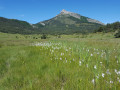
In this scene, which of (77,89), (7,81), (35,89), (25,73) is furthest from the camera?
(25,73)

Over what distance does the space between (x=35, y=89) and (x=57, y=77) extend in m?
0.80

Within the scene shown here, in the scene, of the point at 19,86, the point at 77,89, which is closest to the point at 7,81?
the point at 19,86

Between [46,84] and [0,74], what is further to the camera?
[0,74]

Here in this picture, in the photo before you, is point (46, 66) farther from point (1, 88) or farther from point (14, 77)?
point (1, 88)

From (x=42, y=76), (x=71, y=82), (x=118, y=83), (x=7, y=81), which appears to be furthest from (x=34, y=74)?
(x=118, y=83)

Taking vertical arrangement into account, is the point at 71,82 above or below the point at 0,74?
above

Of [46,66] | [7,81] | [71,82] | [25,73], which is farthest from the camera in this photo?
[46,66]

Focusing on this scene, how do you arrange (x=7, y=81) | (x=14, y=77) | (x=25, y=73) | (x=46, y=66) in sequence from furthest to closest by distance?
(x=46, y=66) < (x=25, y=73) < (x=14, y=77) < (x=7, y=81)

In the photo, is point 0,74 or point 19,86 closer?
point 19,86

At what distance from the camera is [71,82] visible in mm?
2449

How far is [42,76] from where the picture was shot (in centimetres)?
298

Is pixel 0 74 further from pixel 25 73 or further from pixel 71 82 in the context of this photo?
pixel 71 82

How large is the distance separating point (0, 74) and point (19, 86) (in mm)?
1331

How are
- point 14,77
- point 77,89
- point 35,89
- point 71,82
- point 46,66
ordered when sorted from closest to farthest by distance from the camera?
point 77,89, point 35,89, point 71,82, point 14,77, point 46,66
